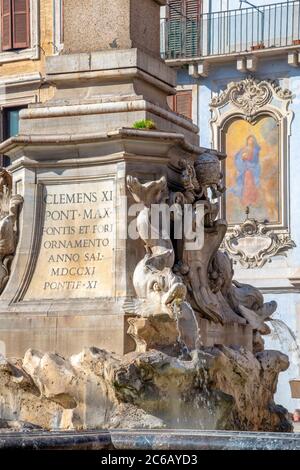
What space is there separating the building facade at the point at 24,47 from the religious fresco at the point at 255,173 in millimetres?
4779

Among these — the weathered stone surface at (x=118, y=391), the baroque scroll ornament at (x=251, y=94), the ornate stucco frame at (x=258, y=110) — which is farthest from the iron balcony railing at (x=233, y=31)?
the weathered stone surface at (x=118, y=391)

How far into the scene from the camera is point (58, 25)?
36.6 meters

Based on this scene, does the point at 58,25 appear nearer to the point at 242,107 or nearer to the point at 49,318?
the point at 242,107

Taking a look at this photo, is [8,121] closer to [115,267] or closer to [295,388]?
[295,388]

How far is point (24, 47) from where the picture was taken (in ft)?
122

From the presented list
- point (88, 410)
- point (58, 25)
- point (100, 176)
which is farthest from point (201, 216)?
point (58, 25)

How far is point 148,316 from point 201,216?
157 centimetres

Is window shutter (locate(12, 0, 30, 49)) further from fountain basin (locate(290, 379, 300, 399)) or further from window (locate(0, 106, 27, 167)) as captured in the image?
fountain basin (locate(290, 379, 300, 399))

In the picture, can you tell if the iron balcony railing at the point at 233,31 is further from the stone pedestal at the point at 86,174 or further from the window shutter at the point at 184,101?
the stone pedestal at the point at 86,174

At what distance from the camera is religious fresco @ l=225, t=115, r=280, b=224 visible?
33812 mm

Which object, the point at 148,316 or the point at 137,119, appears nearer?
the point at 148,316

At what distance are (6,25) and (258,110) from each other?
21.5 ft

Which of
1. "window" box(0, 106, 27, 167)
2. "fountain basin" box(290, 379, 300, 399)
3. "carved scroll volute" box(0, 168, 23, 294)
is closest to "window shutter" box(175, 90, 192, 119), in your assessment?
"window" box(0, 106, 27, 167)

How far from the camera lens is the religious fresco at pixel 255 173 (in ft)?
111
